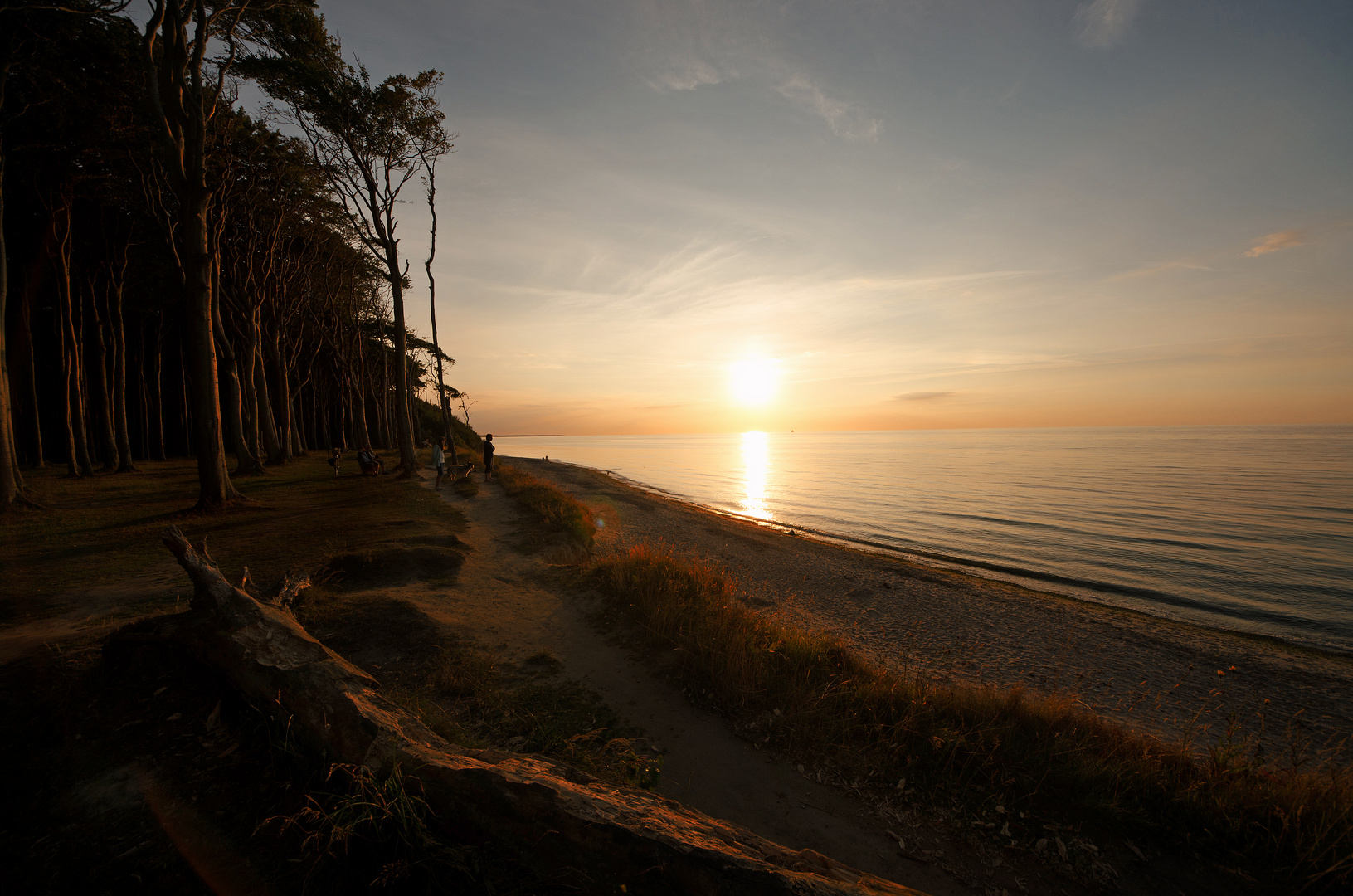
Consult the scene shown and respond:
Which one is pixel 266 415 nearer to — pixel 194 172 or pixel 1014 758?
pixel 194 172

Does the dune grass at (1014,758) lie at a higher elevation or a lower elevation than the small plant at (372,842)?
lower

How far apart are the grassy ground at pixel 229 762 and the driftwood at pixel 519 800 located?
136 millimetres

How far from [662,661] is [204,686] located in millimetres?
4746

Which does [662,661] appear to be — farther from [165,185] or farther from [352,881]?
[165,185]

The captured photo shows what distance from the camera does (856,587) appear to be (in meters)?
14.4

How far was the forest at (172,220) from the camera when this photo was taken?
1314 centimetres

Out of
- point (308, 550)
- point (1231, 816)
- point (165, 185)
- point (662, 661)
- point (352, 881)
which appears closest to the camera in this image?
point (352, 881)

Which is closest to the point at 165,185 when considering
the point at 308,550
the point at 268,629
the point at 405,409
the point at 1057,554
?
the point at 405,409

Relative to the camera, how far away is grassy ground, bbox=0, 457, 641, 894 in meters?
2.45

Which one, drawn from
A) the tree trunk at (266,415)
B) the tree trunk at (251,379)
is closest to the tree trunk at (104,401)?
the tree trunk at (251,379)

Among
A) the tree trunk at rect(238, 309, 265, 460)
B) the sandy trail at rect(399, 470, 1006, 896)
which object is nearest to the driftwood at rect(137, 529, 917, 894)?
the sandy trail at rect(399, 470, 1006, 896)

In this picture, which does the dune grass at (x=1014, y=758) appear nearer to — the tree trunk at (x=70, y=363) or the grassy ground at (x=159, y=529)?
the grassy ground at (x=159, y=529)

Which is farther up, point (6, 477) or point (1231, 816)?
point (6, 477)

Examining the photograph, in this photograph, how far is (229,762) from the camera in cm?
313
